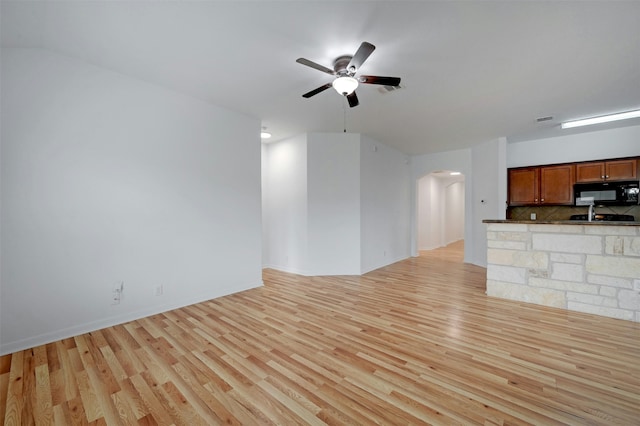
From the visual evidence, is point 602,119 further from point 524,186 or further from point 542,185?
point 524,186

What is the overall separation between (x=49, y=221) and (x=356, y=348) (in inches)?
125

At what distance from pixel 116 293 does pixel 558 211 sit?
792 centimetres

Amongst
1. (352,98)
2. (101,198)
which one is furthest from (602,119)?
(101,198)

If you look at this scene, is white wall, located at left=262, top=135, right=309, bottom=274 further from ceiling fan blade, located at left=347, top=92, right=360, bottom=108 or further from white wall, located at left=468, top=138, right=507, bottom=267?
white wall, located at left=468, top=138, right=507, bottom=267

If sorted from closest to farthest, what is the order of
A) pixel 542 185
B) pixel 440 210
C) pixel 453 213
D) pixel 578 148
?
pixel 578 148
pixel 542 185
pixel 440 210
pixel 453 213

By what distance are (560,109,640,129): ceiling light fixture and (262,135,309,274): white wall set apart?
4.66m

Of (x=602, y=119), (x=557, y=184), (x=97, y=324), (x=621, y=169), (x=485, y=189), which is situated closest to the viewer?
(x=97, y=324)

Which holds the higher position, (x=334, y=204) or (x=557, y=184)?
(x=557, y=184)

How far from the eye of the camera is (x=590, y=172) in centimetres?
498

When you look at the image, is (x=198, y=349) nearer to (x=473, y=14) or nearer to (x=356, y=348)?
(x=356, y=348)

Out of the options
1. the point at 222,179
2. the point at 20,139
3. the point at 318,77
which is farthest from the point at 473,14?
the point at 20,139

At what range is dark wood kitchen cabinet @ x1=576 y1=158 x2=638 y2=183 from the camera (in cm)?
463

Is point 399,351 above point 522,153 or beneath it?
Result: beneath

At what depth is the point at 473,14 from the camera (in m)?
1.98
